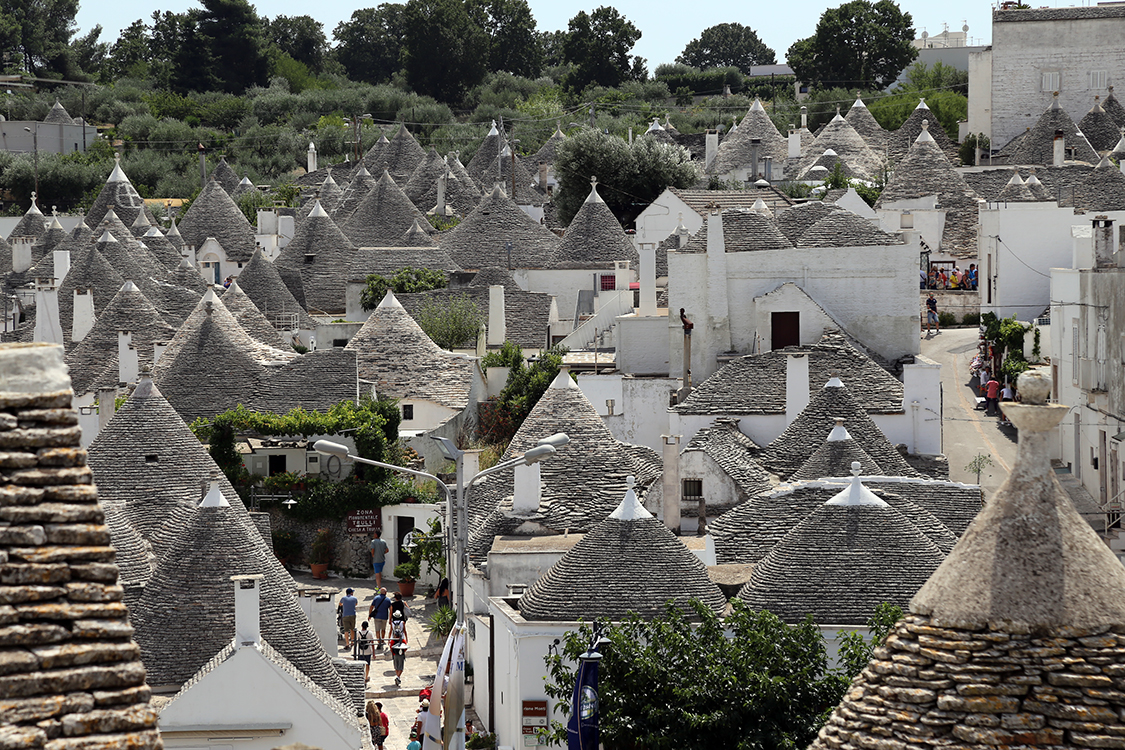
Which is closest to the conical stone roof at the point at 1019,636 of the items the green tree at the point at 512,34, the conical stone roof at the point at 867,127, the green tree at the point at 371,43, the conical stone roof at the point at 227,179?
the conical stone roof at the point at 867,127

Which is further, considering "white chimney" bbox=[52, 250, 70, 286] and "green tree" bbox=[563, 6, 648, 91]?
"green tree" bbox=[563, 6, 648, 91]

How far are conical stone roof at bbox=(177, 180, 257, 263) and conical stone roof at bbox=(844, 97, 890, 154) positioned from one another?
87.5ft

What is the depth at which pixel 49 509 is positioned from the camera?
6781 millimetres

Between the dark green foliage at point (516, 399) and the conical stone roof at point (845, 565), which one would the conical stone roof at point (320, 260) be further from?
the conical stone roof at point (845, 565)

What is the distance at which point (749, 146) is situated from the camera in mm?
75875

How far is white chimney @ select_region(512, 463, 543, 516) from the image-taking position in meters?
30.6

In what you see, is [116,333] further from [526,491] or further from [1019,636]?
[1019,636]

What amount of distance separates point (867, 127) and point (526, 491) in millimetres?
52026

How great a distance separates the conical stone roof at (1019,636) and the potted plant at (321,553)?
103 feet

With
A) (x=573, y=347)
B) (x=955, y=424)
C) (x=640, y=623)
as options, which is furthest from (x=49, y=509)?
(x=573, y=347)

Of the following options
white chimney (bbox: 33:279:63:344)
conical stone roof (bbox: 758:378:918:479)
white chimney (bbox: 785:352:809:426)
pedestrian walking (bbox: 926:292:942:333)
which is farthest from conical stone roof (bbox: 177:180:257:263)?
conical stone roof (bbox: 758:378:918:479)

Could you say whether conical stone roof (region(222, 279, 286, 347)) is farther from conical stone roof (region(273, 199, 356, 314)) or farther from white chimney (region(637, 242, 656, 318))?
white chimney (region(637, 242, 656, 318))

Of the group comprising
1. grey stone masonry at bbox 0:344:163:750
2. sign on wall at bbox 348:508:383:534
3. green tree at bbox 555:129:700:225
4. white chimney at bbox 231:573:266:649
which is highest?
green tree at bbox 555:129:700:225

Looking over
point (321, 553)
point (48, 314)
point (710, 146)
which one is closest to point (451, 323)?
point (48, 314)
